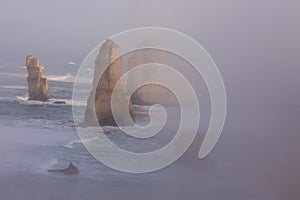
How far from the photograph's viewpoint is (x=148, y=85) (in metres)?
2.78

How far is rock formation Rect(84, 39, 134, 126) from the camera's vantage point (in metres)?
2.73

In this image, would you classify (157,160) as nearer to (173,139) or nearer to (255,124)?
(173,139)

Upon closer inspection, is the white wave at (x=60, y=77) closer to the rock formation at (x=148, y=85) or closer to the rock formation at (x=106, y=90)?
the rock formation at (x=106, y=90)

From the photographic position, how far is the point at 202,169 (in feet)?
9.27

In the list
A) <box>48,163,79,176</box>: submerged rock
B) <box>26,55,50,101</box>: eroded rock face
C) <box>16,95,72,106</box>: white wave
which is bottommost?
<box>48,163,79,176</box>: submerged rock

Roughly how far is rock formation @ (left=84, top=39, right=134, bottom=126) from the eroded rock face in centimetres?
30

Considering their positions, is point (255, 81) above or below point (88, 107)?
above

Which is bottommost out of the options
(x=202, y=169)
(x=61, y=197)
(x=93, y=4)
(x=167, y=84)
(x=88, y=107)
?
(x=61, y=197)

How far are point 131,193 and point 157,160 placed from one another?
0.92 feet

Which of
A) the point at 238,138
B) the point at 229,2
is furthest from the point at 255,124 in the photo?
the point at 229,2

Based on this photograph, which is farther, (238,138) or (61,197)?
(238,138)

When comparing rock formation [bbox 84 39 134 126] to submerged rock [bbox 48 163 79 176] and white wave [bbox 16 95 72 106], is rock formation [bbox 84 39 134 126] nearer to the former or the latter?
white wave [bbox 16 95 72 106]

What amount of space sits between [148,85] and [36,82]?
0.74 metres

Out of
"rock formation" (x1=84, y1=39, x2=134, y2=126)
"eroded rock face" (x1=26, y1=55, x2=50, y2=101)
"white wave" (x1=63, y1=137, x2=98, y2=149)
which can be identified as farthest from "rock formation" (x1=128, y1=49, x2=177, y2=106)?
"eroded rock face" (x1=26, y1=55, x2=50, y2=101)
